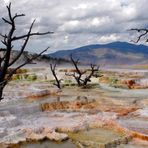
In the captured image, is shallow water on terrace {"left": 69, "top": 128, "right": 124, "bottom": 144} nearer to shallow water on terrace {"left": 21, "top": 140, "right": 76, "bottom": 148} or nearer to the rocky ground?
the rocky ground

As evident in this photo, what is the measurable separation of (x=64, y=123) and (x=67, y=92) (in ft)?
30.7

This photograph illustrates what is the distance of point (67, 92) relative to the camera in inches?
992


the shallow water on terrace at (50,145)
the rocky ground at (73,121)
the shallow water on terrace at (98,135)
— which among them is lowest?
the shallow water on terrace at (50,145)

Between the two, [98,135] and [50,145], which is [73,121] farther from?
[50,145]

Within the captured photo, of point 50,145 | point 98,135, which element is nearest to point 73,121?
point 98,135

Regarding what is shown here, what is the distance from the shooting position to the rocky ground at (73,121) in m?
13.0

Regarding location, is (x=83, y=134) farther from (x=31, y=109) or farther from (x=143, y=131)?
(x=31, y=109)

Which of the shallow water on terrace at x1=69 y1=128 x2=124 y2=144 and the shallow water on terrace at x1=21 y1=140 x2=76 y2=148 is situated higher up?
the shallow water on terrace at x1=69 y1=128 x2=124 y2=144

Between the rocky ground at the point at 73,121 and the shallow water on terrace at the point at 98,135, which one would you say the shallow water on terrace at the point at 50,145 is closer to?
the rocky ground at the point at 73,121

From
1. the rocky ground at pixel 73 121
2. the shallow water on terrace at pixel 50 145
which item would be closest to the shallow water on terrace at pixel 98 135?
the rocky ground at pixel 73 121

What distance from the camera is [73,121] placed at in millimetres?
16141

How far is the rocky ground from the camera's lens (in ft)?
42.5

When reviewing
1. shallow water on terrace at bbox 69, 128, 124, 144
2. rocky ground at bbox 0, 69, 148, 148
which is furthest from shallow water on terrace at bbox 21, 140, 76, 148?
shallow water on terrace at bbox 69, 128, 124, 144

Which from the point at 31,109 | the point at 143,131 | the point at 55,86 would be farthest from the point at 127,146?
the point at 55,86
